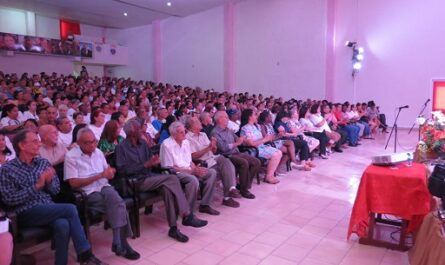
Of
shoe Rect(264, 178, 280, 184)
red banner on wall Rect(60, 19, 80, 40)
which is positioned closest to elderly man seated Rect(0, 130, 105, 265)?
shoe Rect(264, 178, 280, 184)

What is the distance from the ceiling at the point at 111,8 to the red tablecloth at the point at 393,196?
11.5m

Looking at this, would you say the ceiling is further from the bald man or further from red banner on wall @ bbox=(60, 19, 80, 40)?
the bald man

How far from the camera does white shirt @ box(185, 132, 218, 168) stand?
4203mm

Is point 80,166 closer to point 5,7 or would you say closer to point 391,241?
point 391,241

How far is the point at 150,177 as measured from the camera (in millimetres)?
3338

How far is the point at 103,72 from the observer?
17.9m

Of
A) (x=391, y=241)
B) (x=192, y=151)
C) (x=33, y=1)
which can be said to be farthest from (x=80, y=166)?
(x=33, y=1)

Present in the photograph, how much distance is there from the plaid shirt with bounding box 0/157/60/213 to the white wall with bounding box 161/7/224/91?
1225 centimetres

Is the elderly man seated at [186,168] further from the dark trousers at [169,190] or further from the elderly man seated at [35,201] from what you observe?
the elderly man seated at [35,201]

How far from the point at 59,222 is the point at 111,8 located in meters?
12.9

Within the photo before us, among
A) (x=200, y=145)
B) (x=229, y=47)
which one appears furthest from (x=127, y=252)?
(x=229, y=47)

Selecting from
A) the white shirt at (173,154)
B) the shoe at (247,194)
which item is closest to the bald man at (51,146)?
the white shirt at (173,154)

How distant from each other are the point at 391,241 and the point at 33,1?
13783mm

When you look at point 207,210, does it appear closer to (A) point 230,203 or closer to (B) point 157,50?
(A) point 230,203
